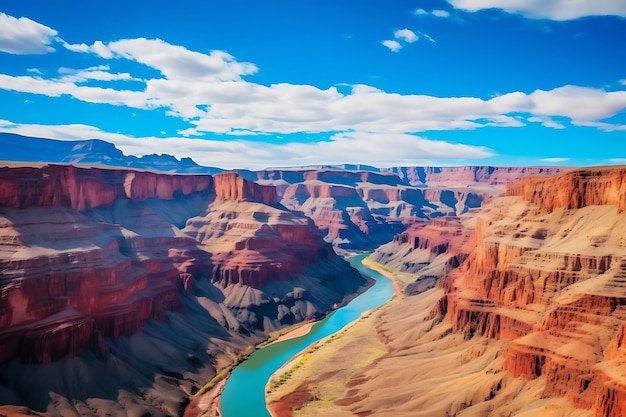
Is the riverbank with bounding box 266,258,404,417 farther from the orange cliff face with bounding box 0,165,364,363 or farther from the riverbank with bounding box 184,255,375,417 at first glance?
the orange cliff face with bounding box 0,165,364,363

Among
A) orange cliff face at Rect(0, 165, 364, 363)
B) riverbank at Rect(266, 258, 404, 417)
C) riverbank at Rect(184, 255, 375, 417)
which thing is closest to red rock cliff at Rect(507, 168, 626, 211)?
riverbank at Rect(266, 258, 404, 417)

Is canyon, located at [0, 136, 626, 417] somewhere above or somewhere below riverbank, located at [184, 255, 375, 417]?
above

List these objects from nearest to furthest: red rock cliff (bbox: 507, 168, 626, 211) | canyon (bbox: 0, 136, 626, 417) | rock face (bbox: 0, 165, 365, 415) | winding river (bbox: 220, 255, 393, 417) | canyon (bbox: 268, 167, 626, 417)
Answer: canyon (bbox: 268, 167, 626, 417), canyon (bbox: 0, 136, 626, 417), rock face (bbox: 0, 165, 365, 415), winding river (bbox: 220, 255, 393, 417), red rock cliff (bbox: 507, 168, 626, 211)

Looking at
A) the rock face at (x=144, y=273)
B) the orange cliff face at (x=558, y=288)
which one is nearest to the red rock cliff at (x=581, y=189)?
the orange cliff face at (x=558, y=288)

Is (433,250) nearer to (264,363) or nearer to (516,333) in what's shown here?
(264,363)

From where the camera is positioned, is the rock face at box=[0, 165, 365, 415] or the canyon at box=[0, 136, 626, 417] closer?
the canyon at box=[0, 136, 626, 417]

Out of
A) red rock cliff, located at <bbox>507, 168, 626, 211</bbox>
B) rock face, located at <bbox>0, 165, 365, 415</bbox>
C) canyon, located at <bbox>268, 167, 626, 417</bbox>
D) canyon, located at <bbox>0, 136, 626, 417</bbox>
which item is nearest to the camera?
canyon, located at <bbox>268, 167, 626, 417</bbox>

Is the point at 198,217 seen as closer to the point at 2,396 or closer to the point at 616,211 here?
the point at 2,396

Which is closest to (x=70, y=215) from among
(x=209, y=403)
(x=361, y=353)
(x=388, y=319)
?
(x=209, y=403)
